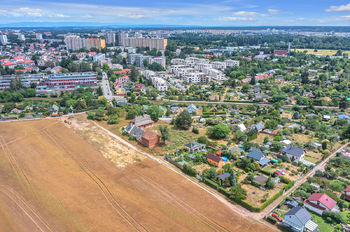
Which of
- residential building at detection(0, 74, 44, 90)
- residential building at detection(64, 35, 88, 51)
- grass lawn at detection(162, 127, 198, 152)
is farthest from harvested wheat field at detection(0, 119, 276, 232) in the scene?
residential building at detection(64, 35, 88, 51)

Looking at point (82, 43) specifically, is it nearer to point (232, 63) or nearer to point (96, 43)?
point (96, 43)

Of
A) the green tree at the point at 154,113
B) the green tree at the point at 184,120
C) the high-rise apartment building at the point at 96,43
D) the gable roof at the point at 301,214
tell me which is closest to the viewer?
the gable roof at the point at 301,214

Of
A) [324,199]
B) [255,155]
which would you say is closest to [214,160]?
[255,155]

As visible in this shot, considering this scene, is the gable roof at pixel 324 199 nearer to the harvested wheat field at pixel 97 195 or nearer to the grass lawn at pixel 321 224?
the grass lawn at pixel 321 224

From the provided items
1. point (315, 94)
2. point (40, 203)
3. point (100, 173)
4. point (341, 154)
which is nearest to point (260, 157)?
point (341, 154)

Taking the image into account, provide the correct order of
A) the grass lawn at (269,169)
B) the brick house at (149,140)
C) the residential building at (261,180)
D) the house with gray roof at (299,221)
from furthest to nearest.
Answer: the brick house at (149,140) < the grass lawn at (269,169) < the residential building at (261,180) < the house with gray roof at (299,221)

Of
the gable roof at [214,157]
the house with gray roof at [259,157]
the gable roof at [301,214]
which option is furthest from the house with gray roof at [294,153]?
the gable roof at [301,214]
